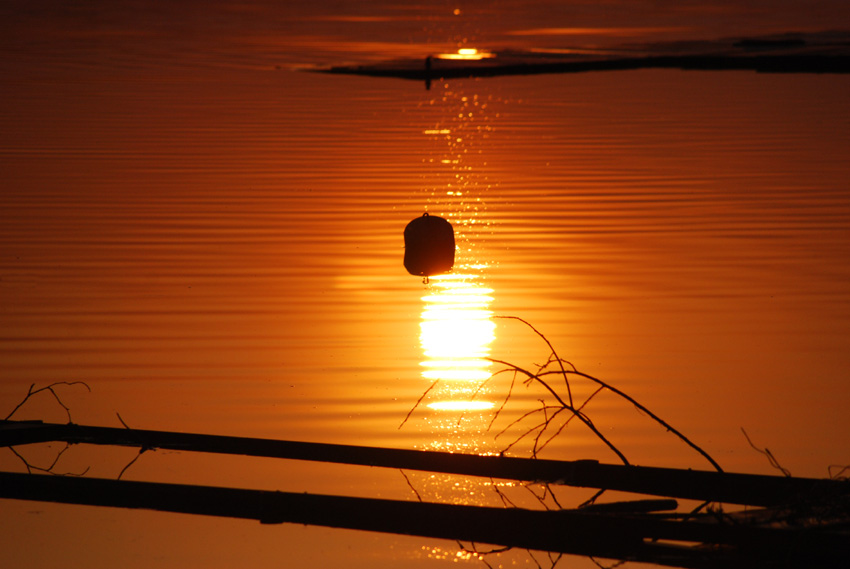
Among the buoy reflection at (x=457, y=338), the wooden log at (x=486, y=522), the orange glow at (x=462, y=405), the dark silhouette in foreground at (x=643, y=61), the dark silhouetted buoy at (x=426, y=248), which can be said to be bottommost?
the orange glow at (x=462, y=405)

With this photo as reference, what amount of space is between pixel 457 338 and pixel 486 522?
12.2 feet

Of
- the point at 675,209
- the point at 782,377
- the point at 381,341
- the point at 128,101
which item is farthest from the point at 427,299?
the point at 128,101

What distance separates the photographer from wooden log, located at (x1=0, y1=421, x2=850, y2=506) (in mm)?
4395

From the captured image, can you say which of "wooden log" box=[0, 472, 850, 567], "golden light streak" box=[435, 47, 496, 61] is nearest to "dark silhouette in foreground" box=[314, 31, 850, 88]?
"golden light streak" box=[435, 47, 496, 61]

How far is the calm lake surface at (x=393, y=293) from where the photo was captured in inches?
215

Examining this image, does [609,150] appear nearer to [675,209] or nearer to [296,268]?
[675,209]

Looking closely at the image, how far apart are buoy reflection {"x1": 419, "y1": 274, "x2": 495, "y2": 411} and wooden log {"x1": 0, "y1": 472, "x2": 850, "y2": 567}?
83.3 inches

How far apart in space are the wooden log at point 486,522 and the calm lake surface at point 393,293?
0.31 meters

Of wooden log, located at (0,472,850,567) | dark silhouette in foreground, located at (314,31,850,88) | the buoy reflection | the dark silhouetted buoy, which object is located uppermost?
dark silhouette in foreground, located at (314,31,850,88)

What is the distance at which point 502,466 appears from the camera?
15.5ft

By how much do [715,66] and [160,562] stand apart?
25.1 m

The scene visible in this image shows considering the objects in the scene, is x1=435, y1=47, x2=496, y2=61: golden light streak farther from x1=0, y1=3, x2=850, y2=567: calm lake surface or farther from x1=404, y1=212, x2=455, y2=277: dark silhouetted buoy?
x1=404, y1=212, x2=455, y2=277: dark silhouetted buoy

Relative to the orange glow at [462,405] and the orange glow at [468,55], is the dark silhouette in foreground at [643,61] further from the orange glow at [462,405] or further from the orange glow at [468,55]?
the orange glow at [462,405]

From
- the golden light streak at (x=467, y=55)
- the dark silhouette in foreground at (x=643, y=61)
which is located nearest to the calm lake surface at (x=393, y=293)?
the dark silhouette in foreground at (x=643, y=61)
